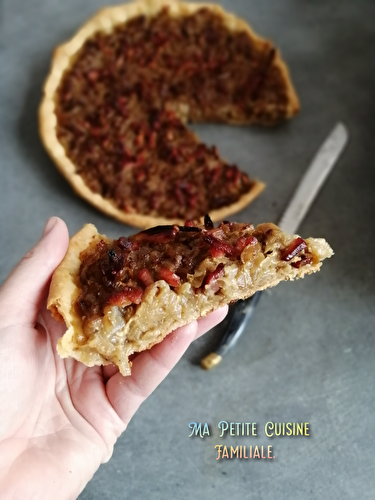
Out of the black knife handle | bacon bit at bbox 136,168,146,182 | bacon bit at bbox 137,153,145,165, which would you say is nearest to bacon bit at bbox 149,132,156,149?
bacon bit at bbox 137,153,145,165

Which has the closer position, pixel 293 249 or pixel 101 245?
pixel 293 249

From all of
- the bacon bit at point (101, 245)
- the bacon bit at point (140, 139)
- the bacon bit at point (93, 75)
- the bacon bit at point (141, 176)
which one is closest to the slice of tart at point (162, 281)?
the bacon bit at point (101, 245)

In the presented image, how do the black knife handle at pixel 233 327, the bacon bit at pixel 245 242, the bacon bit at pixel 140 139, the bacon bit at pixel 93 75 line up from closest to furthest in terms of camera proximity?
the bacon bit at pixel 245 242 → the black knife handle at pixel 233 327 → the bacon bit at pixel 140 139 → the bacon bit at pixel 93 75

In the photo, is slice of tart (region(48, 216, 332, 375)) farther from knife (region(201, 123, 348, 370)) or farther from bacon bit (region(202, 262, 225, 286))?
knife (region(201, 123, 348, 370))

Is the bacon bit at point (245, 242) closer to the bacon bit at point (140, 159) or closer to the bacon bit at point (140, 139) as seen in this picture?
the bacon bit at point (140, 159)

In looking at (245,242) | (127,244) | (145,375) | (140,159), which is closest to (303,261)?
(245,242)

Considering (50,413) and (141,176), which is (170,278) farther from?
(141,176)

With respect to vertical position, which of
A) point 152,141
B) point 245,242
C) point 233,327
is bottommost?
point 233,327

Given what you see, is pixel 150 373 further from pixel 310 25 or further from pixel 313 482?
pixel 310 25
